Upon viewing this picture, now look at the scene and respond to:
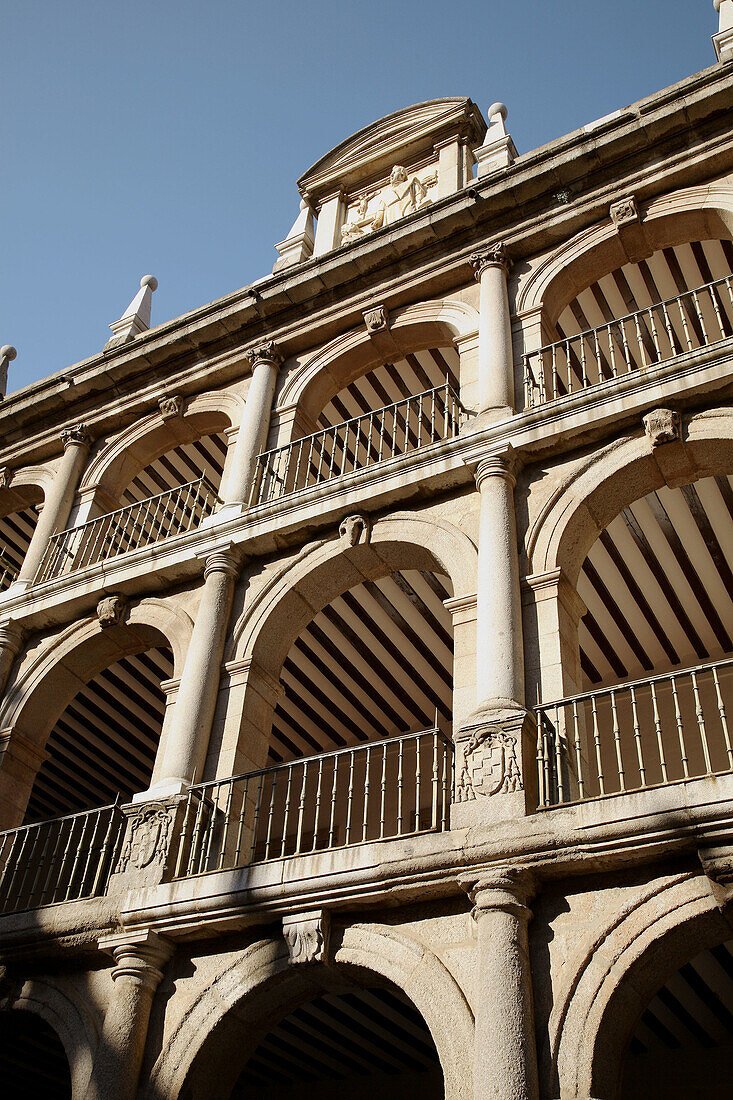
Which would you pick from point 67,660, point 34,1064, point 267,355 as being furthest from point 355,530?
point 34,1064

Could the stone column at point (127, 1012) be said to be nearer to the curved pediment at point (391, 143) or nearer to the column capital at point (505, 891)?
the column capital at point (505, 891)

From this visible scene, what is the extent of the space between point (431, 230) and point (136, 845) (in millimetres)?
7532

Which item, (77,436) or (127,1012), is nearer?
(127,1012)

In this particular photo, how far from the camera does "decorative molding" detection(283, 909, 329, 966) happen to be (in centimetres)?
677

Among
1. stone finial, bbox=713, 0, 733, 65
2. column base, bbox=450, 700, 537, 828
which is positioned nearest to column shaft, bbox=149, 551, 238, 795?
column base, bbox=450, 700, 537, 828

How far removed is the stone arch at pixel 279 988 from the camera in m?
6.27

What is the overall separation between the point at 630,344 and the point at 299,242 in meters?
5.05

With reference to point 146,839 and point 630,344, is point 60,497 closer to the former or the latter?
point 146,839

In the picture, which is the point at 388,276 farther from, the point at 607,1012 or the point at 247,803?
the point at 607,1012

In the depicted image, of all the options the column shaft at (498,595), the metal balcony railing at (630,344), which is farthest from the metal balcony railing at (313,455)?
the column shaft at (498,595)

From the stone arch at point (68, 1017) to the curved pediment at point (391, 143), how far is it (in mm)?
11106

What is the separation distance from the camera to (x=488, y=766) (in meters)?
6.86

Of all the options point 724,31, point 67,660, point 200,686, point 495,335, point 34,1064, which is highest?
point 724,31

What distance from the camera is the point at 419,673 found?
38.4 ft
